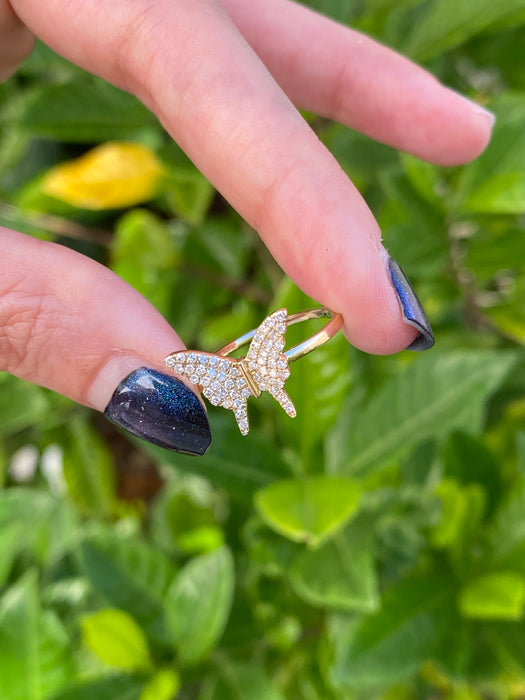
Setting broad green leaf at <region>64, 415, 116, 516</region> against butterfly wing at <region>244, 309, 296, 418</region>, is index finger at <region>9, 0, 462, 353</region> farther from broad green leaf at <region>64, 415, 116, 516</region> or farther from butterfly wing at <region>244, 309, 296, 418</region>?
broad green leaf at <region>64, 415, 116, 516</region>

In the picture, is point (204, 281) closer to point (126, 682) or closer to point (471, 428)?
point (471, 428)

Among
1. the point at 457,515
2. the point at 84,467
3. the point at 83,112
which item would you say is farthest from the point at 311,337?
the point at 84,467

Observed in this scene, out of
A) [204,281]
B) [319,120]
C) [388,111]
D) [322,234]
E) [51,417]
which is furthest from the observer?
[51,417]

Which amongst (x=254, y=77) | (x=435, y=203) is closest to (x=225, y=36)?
(x=254, y=77)

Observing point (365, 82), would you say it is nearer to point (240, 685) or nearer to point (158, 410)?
point (158, 410)

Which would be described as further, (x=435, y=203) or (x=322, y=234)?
(x=435, y=203)

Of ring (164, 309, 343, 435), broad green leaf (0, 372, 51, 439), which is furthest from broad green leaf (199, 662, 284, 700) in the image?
broad green leaf (0, 372, 51, 439)
